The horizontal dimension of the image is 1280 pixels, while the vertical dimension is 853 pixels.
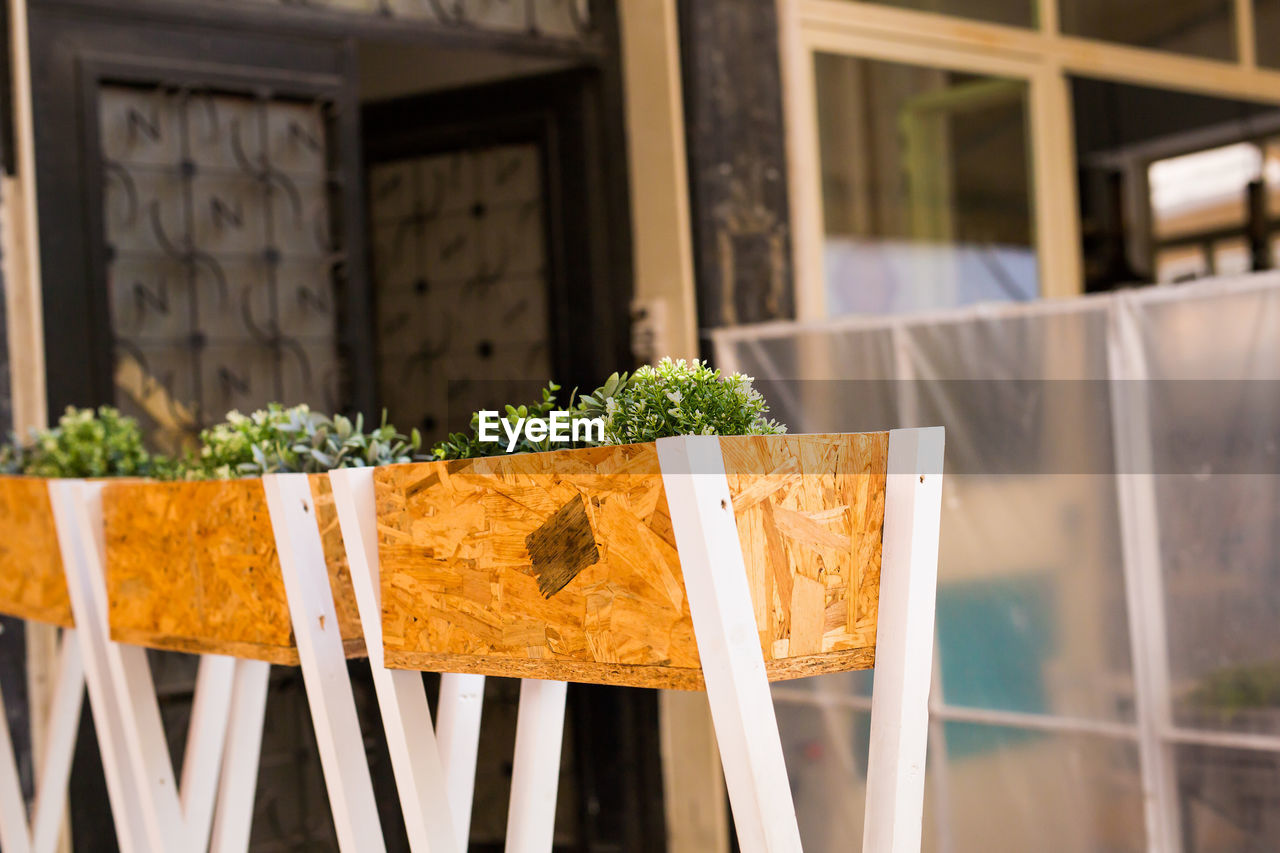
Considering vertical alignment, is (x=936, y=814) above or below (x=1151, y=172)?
below

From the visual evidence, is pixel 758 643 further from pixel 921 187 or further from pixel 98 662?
pixel 921 187

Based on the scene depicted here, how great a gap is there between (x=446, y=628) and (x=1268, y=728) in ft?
5.63

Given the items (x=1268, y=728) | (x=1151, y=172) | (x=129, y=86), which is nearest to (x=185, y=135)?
(x=129, y=86)

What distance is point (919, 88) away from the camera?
4141mm

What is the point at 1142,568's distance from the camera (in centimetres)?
265

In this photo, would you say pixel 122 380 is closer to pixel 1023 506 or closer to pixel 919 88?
pixel 1023 506

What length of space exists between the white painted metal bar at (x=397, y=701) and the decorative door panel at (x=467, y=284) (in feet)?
6.70

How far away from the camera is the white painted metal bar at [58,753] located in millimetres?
2305

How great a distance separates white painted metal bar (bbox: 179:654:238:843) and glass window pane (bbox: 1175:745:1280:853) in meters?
1.79

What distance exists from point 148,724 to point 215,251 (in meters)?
1.47

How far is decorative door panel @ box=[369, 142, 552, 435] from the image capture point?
3.82m

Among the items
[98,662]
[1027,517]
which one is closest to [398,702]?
[98,662]

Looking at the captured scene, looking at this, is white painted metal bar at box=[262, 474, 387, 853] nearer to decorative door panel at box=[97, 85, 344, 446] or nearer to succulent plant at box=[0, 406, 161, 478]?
succulent plant at box=[0, 406, 161, 478]

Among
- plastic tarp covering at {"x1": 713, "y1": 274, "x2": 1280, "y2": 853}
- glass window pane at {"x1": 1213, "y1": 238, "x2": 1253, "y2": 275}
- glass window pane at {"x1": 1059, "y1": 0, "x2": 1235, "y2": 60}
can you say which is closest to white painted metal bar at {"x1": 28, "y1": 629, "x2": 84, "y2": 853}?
plastic tarp covering at {"x1": 713, "y1": 274, "x2": 1280, "y2": 853}
